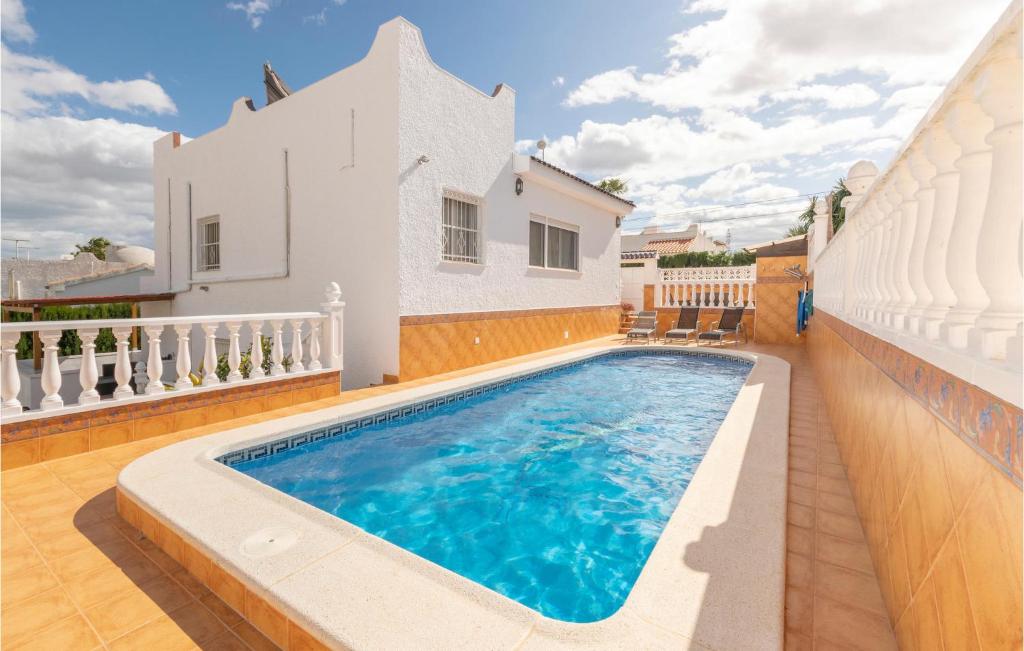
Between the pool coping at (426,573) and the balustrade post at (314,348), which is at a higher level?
the balustrade post at (314,348)

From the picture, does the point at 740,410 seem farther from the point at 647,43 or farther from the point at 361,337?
the point at 647,43

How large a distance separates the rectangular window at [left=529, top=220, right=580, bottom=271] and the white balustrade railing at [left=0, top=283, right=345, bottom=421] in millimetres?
6218

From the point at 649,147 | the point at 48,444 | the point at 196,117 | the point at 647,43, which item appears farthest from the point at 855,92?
the point at 649,147

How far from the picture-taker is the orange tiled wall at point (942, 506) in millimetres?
1101

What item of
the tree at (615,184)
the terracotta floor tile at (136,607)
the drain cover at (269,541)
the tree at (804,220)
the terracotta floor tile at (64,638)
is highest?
the tree at (615,184)

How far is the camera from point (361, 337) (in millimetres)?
8484

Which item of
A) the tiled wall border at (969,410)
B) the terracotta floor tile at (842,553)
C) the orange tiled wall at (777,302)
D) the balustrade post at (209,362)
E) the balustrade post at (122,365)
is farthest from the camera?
the orange tiled wall at (777,302)

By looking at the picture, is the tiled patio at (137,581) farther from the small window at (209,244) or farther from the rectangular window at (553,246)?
the small window at (209,244)

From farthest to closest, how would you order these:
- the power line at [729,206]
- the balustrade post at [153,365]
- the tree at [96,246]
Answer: the tree at [96,246] → the power line at [729,206] → the balustrade post at [153,365]

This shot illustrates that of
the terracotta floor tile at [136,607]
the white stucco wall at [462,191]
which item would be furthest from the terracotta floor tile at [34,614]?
the white stucco wall at [462,191]

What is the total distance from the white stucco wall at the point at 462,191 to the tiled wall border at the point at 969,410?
7.19 metres

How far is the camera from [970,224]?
4.99 ft

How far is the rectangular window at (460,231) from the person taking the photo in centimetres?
918

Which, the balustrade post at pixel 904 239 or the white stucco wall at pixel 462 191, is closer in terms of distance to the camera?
the balustrade post at pixel 904 239
